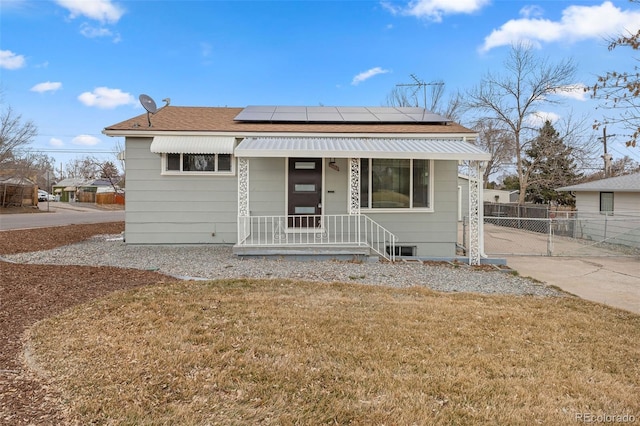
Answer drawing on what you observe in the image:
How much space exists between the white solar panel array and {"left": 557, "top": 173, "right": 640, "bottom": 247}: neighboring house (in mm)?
8673

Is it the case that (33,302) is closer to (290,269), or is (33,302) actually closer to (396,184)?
(290,269)

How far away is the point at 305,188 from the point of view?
9.26 meters

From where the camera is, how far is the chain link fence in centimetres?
1133

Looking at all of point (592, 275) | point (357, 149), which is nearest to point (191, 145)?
point (357, 149)

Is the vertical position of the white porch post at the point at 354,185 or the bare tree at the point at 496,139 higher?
the bare tree at the point at 496,139

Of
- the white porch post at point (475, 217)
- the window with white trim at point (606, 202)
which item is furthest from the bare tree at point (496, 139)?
the white porch post at point (475, 217)

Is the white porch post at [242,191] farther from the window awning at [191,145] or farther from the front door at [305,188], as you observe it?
the front door at [305,188]

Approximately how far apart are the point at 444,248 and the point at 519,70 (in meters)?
22.6

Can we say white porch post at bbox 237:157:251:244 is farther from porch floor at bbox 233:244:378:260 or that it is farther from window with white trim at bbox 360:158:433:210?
window with white trim at bbox 360:158:433:210

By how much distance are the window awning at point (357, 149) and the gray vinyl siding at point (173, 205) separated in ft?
6.17

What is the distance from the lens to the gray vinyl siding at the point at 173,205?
30.0 feet

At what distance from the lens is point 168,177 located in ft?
30.3

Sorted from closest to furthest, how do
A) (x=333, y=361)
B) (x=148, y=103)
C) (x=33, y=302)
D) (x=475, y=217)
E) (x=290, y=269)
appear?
1. (x=333, y=361)
2. (x=33, y=302)
3. (x=290, y=269)
4. (x=475, y=217)
5. (x=148, y=103)

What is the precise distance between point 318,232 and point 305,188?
4.18 ft
